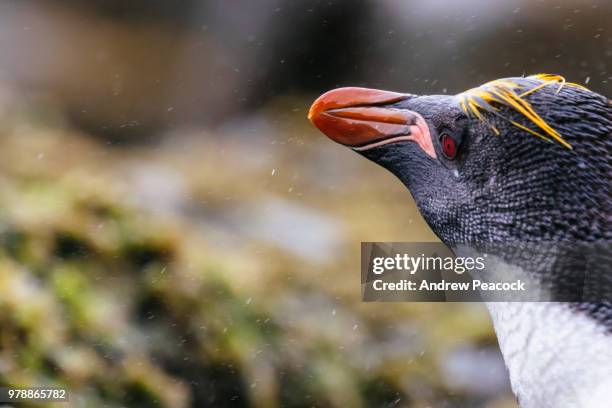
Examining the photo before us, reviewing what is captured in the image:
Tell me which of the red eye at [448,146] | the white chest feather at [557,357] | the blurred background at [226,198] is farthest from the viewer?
the blurred background at [226,198]

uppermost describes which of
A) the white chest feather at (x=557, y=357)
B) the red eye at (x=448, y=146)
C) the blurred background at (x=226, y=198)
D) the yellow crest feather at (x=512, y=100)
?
the yellow crest feather at (x=512, y=100)

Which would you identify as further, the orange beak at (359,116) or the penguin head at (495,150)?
the orange beak at (359,116)

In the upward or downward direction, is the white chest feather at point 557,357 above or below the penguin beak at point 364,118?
below

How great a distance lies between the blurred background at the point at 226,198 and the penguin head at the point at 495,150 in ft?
2.31

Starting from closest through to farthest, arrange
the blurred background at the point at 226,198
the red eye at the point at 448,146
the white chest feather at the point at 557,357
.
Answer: the white chest feather at the point at 557,357 < the red eye at the point at 448,146 < the blurred background at the point at 226,198

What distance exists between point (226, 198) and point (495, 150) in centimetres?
102

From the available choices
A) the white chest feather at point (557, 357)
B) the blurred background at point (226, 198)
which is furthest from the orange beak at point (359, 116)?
the blurred background at point (226, 198)

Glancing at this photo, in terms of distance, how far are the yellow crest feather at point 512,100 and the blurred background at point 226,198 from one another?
81 centimetres

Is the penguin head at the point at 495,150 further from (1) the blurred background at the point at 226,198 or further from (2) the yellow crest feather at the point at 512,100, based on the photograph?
(1) the blurred background at the point at 226,198

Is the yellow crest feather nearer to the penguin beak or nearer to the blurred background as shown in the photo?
the penguin beak

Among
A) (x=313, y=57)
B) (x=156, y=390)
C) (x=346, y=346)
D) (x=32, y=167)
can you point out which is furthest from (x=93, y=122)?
(x=346, y=346)

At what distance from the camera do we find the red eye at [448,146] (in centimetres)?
76

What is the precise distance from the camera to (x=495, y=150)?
2.36 feet

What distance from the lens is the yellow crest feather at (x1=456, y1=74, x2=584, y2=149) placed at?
0.68 m
